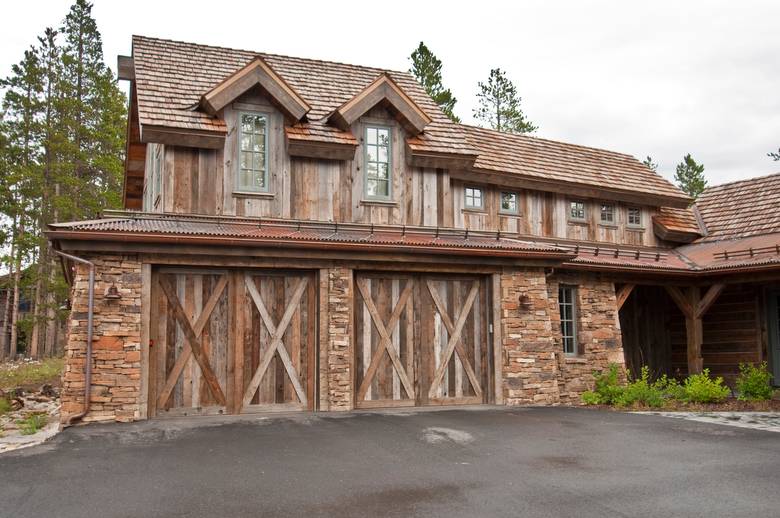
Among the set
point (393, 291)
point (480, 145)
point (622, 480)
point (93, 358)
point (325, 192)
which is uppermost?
point (480, 145)

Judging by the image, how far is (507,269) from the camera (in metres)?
13.9

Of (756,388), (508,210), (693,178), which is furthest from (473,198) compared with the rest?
(693,178)

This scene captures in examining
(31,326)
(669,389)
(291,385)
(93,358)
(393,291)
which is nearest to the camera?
(93,358)

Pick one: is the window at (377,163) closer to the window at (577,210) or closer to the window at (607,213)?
the window at (577,210)

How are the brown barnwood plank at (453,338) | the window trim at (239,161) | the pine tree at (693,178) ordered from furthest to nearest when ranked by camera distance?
the pine tree at (693,178) < the window trim at (239,161) < the brown barnwood plank at (453,338)

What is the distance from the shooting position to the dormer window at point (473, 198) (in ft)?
56.9

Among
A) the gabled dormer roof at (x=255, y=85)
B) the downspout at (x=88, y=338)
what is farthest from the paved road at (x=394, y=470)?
the gabled dormer roof at (x=255, y=85)

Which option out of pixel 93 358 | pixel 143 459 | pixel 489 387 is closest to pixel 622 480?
pixel 143 459

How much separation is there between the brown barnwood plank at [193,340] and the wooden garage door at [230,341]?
0.02 meters

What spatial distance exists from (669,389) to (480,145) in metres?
7.62

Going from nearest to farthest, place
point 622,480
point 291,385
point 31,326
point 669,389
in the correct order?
point 622,480 < point 291,385 < point 669,389 < point 31,326

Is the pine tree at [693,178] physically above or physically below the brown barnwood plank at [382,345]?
above

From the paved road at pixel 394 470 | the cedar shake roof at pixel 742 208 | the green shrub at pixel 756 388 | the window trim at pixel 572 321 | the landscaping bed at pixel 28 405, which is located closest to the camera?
the paved road at pixel 394 470

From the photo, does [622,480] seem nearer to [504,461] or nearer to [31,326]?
[504,461]
